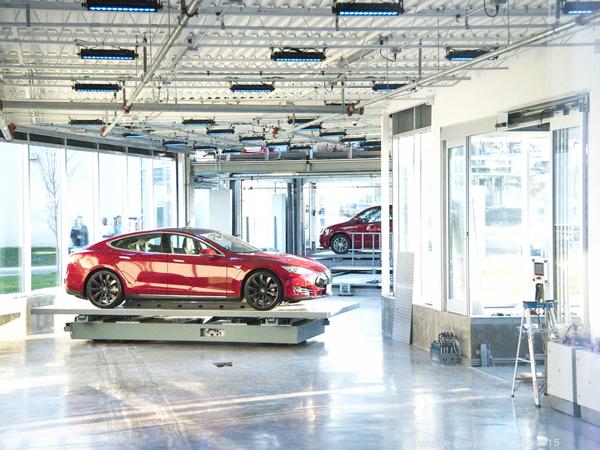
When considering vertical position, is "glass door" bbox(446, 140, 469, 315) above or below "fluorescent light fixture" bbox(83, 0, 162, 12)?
below

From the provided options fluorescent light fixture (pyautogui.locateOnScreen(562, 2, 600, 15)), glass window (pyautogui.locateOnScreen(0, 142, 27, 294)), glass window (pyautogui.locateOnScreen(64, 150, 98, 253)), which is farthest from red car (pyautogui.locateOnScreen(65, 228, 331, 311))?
glass window (pyautogui.locateOnScreen(64, 150, 98, 253))

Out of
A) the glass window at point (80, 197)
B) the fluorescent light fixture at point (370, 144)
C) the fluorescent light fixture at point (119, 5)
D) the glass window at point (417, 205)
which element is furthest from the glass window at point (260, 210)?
the fluorescent light fixture at point (119, 5)

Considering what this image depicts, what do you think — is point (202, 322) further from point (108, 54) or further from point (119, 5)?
point (119, 5)

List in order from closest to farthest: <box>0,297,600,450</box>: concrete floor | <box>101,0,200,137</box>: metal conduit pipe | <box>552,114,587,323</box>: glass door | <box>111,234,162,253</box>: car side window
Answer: <box>0,297,600,450</box>: concrete floor < <box>101,0,200,137</box>: metal conduit pipe < <box>552,114,587,323</box>: glass door < <box>111,234,162,253</box>: car side window

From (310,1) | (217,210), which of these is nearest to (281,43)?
(310,1)

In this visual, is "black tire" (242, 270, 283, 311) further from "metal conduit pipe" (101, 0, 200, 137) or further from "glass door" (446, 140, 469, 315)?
"metal conduit pipe" (101, 0, 200, 137)

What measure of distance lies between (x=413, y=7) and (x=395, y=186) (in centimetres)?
526

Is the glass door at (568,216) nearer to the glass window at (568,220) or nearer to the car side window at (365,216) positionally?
the glass window at (568,220)

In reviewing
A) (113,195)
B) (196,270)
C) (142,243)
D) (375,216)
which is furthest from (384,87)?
(375,216)

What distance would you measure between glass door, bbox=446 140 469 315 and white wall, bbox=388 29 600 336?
16 cm

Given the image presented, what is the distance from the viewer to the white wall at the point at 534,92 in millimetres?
9219

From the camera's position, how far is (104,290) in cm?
1410

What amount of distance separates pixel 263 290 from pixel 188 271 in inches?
49.4

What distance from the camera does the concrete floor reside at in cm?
784
